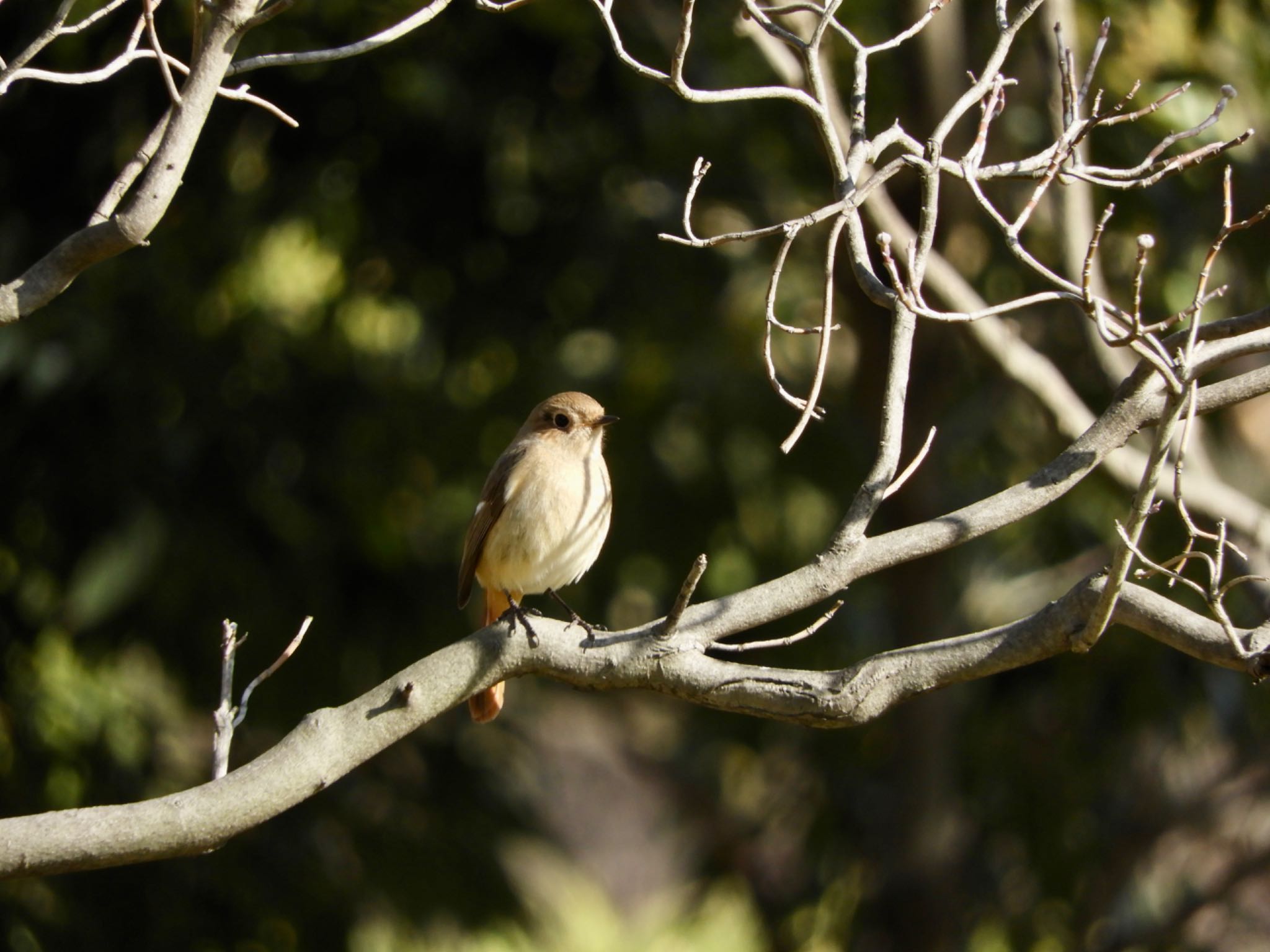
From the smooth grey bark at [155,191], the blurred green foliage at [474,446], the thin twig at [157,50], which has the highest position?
the thin twig at [157,50]

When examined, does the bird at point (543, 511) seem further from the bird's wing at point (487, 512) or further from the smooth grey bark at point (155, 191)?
the smooth grey bark at point (155, 191)

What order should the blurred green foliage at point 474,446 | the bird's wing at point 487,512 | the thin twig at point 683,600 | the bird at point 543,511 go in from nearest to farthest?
the thin twig at point 683,600
the bird at point 543,511
the bird's wing at point 487,512
the blurred green foliage at point 474,446

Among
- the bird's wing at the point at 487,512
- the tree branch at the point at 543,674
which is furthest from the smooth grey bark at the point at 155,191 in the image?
the bird's wing at the point at 487,512

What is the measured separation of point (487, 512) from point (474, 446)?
1.83 metres

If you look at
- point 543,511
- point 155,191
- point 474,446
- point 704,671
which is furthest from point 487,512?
point 155,191

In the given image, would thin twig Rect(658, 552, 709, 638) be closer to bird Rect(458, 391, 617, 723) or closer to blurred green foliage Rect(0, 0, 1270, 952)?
bird Rect(458, 391, 617, 723)

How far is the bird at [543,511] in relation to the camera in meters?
4.71

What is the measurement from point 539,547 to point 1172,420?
257cm

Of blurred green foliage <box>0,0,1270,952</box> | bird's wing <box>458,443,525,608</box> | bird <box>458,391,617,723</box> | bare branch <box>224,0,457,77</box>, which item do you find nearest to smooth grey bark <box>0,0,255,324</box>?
bare branch <box>224,0,457,77</box>

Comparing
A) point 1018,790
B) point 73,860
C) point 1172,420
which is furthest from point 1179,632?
point 1018,790

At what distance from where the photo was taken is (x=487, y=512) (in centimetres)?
492

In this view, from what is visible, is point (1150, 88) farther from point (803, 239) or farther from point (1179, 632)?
point (1179, 632)

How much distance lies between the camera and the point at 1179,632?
8.56 ft

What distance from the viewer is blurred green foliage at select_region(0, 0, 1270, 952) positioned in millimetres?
5949
